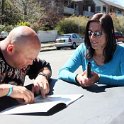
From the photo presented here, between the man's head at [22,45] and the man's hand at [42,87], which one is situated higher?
the man's head at [22,45]

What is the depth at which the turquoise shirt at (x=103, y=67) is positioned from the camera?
275cm

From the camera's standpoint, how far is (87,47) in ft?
10.9

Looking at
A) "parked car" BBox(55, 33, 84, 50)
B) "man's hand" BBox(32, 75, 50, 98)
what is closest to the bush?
"parked car" BBox(55, 33, 84, 50)

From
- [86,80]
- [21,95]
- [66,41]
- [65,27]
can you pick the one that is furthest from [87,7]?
[21,95]

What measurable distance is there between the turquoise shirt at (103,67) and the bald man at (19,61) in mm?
392

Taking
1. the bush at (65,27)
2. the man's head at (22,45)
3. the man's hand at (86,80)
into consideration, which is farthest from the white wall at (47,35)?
the man's head at (22,45)

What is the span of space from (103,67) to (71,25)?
133 ft

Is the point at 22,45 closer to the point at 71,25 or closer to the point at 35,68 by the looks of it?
the point at 35,68

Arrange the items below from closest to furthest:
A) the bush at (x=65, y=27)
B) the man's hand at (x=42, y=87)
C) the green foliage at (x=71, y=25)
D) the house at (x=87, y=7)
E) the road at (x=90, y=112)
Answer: the road at (x=90, y=112) → the man's hand at (x=42, y=87) → the bush at (x=65, y=27) → the green foliage at (x=71, y=25) → the house at (x=87, y=7)

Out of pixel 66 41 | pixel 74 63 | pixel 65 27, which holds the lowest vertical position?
pixel 65 27

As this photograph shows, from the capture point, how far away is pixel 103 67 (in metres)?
3.09

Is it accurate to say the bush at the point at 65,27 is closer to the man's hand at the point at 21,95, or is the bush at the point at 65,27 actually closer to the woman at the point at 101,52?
the woman at the point at 101,52

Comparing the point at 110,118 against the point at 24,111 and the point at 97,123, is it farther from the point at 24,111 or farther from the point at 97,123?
the point at 24,111

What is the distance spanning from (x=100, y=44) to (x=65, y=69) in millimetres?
312
